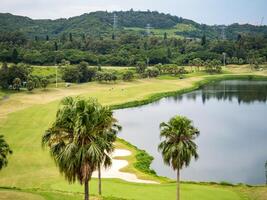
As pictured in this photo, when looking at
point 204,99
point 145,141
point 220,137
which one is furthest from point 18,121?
point 204,99

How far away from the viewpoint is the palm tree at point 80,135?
21.3 meters

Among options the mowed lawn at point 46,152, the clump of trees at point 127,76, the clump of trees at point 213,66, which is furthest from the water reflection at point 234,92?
the clump of trees at point 127,76

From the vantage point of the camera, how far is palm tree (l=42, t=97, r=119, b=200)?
69.8 ft

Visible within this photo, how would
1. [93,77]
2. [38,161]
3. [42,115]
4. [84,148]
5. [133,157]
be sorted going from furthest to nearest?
[93,77], [42,115], [133,157], [38,161], [84,148]

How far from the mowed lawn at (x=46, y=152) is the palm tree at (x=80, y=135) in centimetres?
1051

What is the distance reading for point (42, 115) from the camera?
87688 mm

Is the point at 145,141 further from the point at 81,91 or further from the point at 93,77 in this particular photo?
the point at 93,77

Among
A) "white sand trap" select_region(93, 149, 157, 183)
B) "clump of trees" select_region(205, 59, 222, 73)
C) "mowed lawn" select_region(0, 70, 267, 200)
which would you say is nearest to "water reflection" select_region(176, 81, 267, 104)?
"mowed lawn" select_region(0, 70, 267, 200)

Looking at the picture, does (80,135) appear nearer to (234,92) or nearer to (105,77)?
(234,92)

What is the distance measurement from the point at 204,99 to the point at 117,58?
236ft

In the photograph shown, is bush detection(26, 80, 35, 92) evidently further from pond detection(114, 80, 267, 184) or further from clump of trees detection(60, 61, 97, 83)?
pond detection(114, 80, 267, 184)

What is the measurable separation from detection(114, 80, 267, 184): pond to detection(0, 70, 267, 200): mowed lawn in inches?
430

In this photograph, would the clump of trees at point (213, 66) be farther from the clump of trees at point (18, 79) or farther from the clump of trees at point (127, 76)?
the clump of trees at point (18, 79)

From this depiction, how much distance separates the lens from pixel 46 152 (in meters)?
58.9
